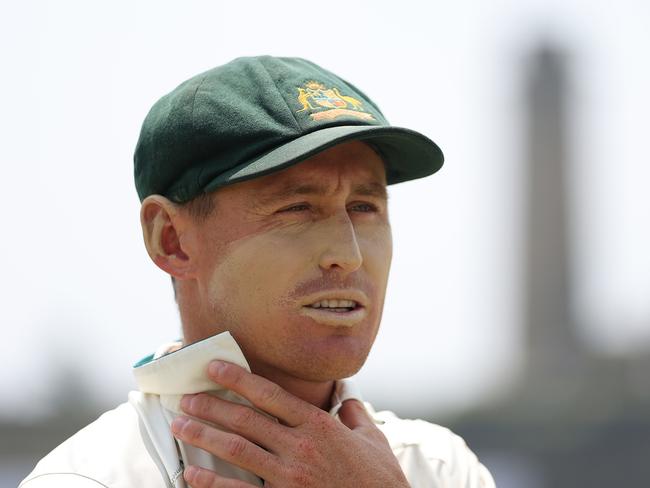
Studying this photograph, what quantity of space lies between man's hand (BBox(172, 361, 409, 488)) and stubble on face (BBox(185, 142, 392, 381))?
0.53ft

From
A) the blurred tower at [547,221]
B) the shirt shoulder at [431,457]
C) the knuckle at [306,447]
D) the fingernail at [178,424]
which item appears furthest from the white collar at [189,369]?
the blurred tower at [547,221]

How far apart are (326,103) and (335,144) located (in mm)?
234

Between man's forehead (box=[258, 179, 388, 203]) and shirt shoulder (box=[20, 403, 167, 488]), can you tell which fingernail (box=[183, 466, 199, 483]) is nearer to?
shirt shoulder (box=[20, 403, 167, 488])

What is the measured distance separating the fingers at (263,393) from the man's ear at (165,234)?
416 millimetres

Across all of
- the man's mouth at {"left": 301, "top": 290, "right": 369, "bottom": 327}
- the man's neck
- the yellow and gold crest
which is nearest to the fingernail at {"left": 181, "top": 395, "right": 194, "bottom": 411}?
the man's neck

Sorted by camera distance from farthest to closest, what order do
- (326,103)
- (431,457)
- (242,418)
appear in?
1. (431,457)
2. (326,103)
3. (242,418)

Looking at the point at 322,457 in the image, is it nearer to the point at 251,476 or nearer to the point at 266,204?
the point at 251,476

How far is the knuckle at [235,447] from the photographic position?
3398 mm

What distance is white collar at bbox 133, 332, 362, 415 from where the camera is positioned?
355 centimetres

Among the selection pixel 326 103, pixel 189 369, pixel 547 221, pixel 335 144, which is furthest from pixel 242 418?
pixel 547 221

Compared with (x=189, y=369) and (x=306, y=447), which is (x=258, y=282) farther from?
(x=306, y=447)

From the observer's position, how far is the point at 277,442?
3.44 meters

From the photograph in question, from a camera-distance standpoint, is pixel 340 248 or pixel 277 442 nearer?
pixel 277 442

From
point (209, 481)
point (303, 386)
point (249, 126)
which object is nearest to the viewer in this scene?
point (209, 481)
